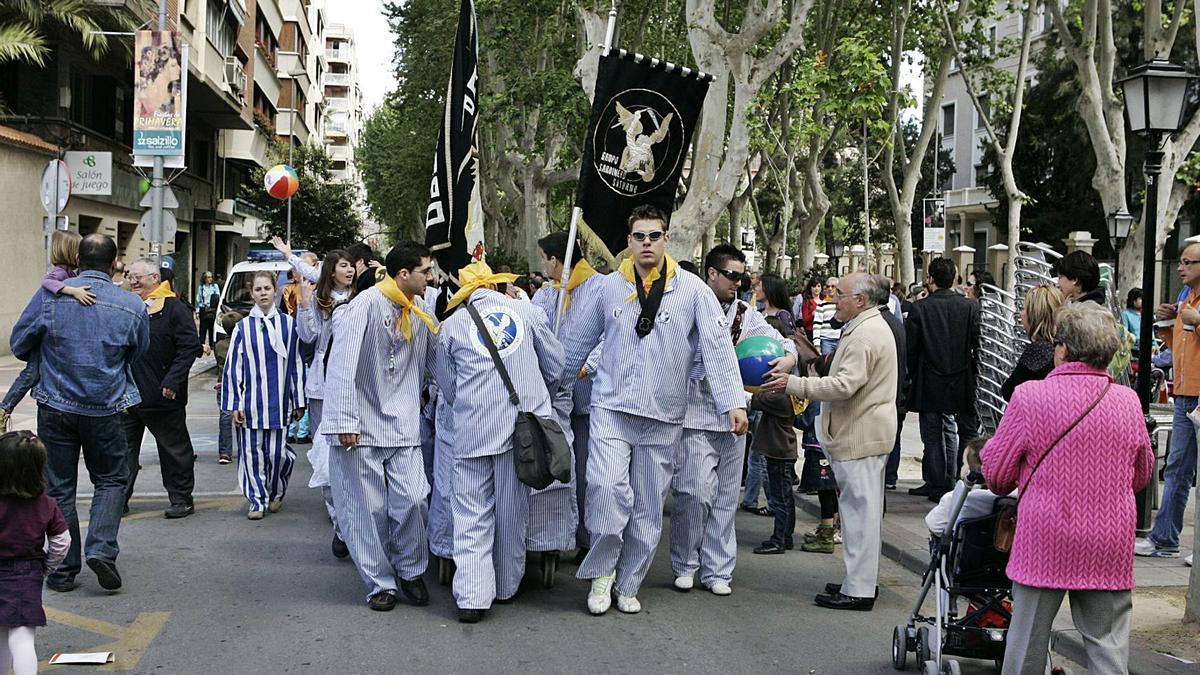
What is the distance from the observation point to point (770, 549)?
8641mm

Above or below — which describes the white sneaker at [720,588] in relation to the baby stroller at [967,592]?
below

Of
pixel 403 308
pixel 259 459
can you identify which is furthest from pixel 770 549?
pixel 259 459

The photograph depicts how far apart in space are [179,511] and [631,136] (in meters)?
4.43

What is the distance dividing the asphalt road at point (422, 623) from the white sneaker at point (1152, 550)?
5.37ft

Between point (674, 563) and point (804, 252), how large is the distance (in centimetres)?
2567

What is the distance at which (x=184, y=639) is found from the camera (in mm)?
6250

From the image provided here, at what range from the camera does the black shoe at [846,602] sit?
7027 millimetres

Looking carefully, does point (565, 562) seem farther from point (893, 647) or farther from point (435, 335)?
point (893, 647)

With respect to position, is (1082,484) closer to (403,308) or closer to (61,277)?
(403,308)

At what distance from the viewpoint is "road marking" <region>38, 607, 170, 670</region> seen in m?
5.86

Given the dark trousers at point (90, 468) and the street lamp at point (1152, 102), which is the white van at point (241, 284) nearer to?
the dark trousers at point (90, 468)

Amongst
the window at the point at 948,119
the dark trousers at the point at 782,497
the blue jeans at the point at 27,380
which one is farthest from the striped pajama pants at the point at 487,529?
the window at the point at 948,119

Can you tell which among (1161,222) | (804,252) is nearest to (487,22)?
(804,252)

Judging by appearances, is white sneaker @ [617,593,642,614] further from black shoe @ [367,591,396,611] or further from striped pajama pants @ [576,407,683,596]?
black shoe @ [367,591,396,611]
